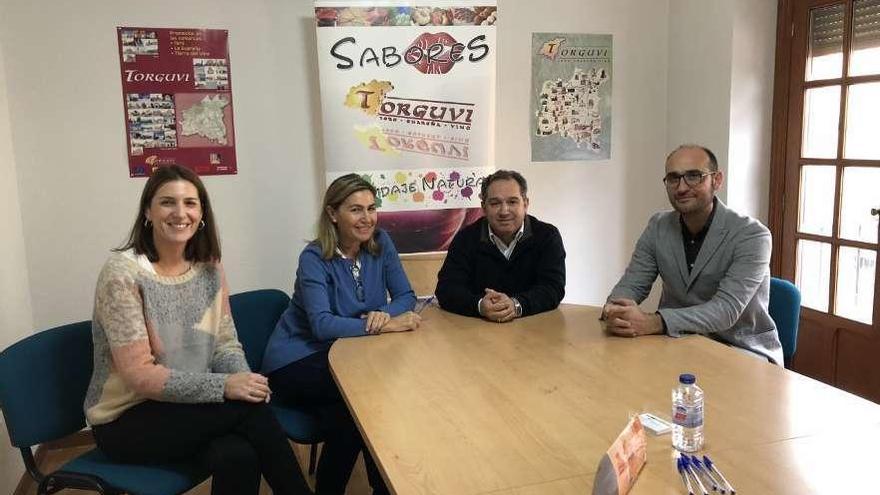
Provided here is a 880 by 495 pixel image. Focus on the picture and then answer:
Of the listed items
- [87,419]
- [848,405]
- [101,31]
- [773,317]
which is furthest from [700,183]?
[101,31]

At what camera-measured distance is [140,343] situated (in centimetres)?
179

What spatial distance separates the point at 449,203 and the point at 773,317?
5.09 feet

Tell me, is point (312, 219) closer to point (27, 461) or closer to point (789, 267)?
point (27, 461)

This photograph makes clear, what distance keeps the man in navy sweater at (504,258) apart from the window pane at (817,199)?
4.71 ft

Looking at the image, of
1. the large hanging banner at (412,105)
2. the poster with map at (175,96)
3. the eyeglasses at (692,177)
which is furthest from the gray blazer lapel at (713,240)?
the poster with map at (175,96)

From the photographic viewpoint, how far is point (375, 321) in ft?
7.10

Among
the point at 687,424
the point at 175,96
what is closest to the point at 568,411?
the point at 687,424

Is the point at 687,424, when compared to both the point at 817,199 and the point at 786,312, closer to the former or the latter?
the point at 786,312

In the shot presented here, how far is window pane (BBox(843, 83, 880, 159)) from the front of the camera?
2.76 meters

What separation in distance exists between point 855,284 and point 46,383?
10.4 feet

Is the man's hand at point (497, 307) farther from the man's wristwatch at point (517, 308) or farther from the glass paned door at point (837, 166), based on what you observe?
the glass paned door at point (837, 166)

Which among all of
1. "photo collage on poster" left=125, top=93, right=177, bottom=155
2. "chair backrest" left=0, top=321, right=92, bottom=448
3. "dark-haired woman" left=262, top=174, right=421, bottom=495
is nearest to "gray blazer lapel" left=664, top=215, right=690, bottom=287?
"dark-haired woman" left=262, top=174, right=421, bottom=495

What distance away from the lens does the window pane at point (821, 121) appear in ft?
9.67

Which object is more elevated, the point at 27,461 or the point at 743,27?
the point at 743,27
